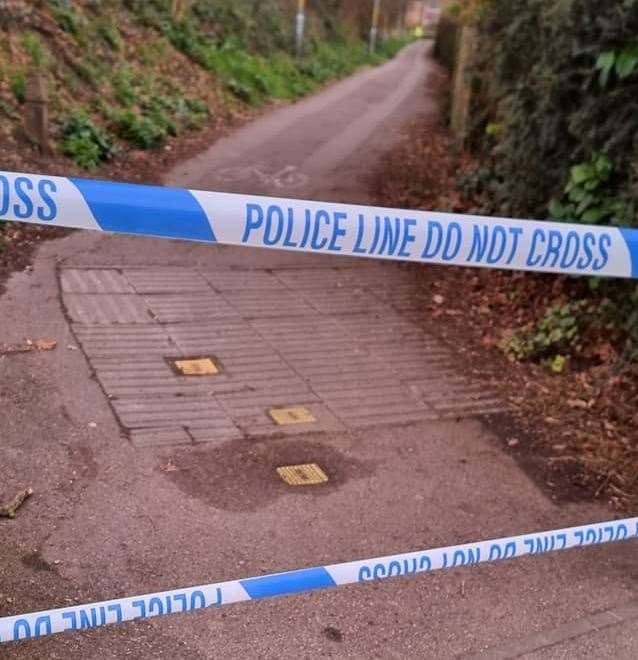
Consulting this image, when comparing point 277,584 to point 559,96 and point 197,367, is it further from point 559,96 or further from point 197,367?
point 559,96

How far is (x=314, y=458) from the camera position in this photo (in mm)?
4531

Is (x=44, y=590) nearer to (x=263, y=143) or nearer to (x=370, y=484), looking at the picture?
(x=370, y=484)

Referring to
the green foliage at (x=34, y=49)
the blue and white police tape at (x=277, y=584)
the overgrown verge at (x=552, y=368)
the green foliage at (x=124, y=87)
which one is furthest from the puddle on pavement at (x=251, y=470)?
the green foliage at (x=124, y=87)

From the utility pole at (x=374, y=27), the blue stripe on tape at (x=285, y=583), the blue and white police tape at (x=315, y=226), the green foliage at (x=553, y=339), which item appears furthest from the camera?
the utility pole at (x=374, y=27)

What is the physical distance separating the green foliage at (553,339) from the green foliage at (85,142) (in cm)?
552

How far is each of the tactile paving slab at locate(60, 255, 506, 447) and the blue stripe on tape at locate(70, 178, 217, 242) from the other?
2.44 meters

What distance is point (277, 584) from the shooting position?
263 centimetres

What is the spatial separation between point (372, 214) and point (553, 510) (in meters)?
2.48

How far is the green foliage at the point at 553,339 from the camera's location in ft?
19.9

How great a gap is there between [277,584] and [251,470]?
5.61ft

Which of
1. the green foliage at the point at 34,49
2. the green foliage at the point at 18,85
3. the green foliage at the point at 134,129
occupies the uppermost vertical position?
the green foliage at the point at 34,49

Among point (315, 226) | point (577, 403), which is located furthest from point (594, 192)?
point (315, 226)

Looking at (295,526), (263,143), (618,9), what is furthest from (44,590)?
(263,143)

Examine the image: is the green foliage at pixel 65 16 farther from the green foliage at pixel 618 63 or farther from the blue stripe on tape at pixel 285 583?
the blue stripe on tape at pixel 285 583
